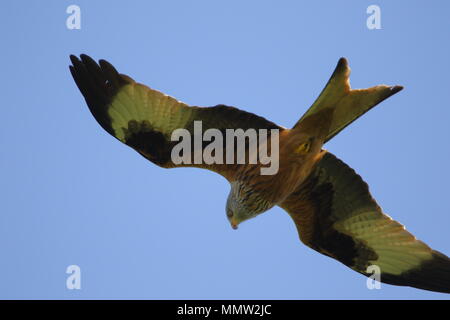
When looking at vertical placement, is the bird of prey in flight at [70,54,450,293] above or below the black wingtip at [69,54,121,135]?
below

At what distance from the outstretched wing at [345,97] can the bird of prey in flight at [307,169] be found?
1 cm

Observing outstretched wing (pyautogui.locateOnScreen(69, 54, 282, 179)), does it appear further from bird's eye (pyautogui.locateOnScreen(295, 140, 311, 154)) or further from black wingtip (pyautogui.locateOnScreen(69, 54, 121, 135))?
bird's eye (pyautogui.locateOnScreen(295, 140, 311, 154))

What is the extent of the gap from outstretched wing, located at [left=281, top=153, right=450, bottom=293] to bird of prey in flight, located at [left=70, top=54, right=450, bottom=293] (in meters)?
0.01

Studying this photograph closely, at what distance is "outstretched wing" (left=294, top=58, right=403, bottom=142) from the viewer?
835cm

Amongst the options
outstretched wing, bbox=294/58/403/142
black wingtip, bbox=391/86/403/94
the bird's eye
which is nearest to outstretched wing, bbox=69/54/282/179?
the bird's eye

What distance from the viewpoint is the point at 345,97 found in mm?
8539

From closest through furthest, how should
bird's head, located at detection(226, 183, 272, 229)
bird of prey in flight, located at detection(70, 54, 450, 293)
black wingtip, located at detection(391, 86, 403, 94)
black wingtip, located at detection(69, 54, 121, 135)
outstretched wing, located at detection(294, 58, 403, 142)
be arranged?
black wingtip, located at detection(391, 86, 403, 94) < outstretched wing, located at detection(294, 58, 403, 142) < bird of prey in flight, located at detection(70, 54, 450, 293) < black wingtip, located at detection(69, 54, 121, 135) < bird's head, located at detection(226, 183, 272, 229)

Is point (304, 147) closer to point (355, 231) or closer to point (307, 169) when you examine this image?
point (307, 169)

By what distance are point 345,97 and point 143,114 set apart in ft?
8.37

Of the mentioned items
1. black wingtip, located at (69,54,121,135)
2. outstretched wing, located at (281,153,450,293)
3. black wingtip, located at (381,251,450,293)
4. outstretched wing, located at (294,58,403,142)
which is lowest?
black wingtip, located at (381,251,450,293)

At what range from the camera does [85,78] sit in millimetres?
9047
